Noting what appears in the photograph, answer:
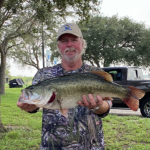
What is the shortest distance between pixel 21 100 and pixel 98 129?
42.2 inches

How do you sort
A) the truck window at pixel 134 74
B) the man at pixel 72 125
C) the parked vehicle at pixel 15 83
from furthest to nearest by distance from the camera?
the parked vehicle at pixel 15 83 < the truck window at pixel 134 74 < the man at pixel 72 125

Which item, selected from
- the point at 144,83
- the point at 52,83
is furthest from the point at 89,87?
the point at 144,83

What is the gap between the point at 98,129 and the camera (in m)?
2.39

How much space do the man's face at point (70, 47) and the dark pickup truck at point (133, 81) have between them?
639 cm

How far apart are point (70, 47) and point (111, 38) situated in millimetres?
24481

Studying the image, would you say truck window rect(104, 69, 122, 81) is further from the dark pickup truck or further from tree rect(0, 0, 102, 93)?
tree rect(0, 0, 102, 93)

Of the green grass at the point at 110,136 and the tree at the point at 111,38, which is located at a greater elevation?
the tree at the point at 111,38

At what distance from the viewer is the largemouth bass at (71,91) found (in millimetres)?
1952

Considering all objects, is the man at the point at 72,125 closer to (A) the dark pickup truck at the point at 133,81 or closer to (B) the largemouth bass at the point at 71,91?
(B) the largemouth bass at the point at 71,91

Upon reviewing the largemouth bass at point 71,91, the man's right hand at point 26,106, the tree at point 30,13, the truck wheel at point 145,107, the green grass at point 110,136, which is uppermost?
the tree at point 30,13

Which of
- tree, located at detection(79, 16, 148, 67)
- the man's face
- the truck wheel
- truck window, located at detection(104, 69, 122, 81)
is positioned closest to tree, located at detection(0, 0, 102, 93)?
truck window, located at detection(104, 69, 122, 81)

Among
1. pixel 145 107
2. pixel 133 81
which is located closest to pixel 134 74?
pixel 133 81

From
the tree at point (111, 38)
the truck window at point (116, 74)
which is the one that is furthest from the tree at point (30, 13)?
the tree at point (111, 38)

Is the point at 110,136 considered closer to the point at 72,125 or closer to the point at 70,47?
the point at 72,125
